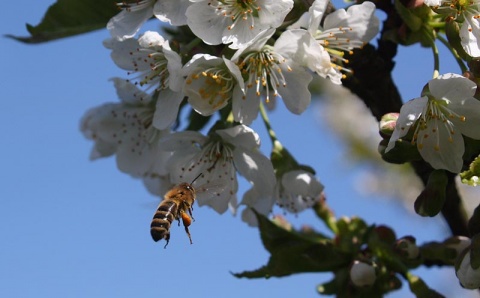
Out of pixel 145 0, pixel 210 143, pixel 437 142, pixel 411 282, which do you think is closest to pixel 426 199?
pixel 437 142

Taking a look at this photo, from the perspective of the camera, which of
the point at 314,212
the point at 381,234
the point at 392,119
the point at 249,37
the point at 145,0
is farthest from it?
the point at 314,212

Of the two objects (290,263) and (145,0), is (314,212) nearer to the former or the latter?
(290,263)

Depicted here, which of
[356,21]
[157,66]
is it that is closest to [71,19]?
[157,66]

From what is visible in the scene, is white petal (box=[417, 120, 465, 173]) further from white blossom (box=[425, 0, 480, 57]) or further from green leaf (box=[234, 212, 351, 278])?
green leaf (box=[234, 212, 351, 278])

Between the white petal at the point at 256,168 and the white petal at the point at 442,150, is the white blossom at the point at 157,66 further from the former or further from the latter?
the white petal at the point at 442,150

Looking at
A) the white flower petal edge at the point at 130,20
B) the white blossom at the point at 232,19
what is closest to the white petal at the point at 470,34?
the white blossom at the point at 232,19

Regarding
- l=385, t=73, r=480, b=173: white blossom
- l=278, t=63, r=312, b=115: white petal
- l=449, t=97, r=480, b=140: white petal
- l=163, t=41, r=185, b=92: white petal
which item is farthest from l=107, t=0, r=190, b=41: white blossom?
l=449, t=97, r=480, b=140: white petal
